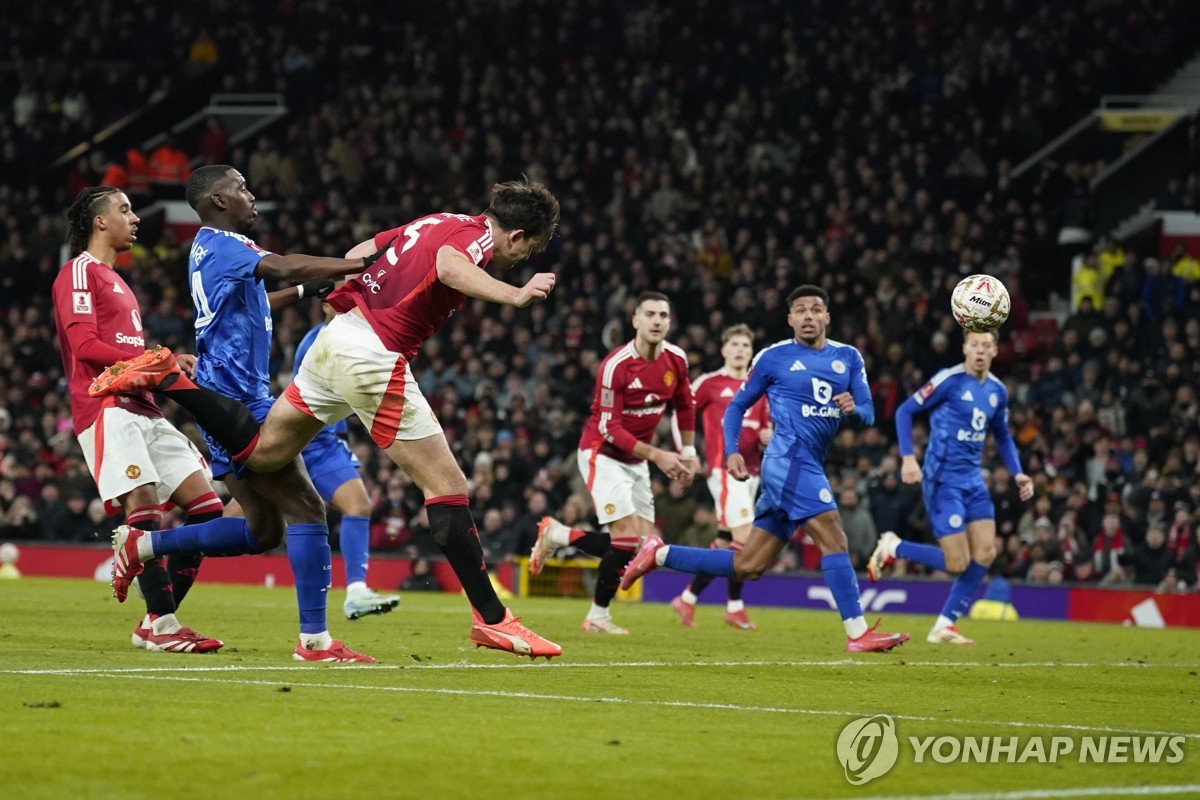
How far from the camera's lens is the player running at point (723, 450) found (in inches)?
632

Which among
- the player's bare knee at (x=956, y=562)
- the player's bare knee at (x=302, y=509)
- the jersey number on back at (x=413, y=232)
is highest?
the jersey number on back at (x=413, y=232)

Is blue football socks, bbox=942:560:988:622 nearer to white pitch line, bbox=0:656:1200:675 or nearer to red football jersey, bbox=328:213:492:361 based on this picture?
white pitch line, bbox=0:656:1200:675

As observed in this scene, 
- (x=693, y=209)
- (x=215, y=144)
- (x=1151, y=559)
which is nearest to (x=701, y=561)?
(x=1151, y=559)

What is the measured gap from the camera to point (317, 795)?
5047 mm

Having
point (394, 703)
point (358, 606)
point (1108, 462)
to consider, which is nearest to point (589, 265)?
point (1108, 462)

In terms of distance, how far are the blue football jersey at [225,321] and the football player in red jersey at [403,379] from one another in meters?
0.86

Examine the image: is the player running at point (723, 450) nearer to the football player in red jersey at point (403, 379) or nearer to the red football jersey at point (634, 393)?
the red football jersey at point (634, 393)

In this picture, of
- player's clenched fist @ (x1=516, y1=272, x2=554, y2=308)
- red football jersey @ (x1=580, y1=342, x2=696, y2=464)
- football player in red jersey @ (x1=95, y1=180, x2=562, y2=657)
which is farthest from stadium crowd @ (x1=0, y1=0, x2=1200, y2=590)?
player's clenched fist @ (x1=516, y1=272, x2=554, y2=308)

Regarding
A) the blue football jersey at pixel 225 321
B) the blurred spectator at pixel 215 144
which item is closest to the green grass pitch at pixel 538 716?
the blue football jersey at pixel 225 321

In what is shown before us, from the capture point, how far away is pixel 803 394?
1265 cm

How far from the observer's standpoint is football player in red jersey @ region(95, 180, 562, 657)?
28.5 feet

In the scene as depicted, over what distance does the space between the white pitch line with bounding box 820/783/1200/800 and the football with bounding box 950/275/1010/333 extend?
8.60m

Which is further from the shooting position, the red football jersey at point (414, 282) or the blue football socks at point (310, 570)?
the blue football socks at point (310, 570)

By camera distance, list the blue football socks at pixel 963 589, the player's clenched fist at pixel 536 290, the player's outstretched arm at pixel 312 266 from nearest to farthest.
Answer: the player's clenched fist at pixel 536 290 → the player's outstretched arm at pixel 312 266 → the blue football socks at pixel 963 589
